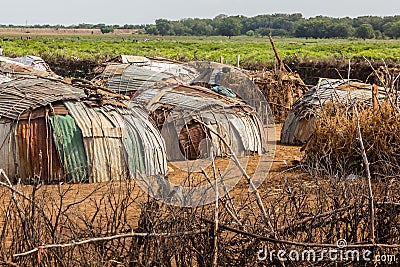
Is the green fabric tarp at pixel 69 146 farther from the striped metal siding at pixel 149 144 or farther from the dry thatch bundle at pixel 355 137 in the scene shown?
the dry thatch bundle at pixel 355 137

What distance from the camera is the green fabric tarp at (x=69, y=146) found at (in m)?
10.5

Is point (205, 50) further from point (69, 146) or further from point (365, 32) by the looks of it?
point (69, 146)

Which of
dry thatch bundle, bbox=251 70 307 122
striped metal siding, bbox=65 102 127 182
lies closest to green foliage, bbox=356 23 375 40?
dry thatch bundle, bbox=251 70 307 122

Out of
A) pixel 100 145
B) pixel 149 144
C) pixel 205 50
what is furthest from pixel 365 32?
pixel 100 145

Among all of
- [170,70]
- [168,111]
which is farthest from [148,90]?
[170,70]

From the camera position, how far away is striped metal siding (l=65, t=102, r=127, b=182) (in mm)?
10695

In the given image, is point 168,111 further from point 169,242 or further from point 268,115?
point 169,242

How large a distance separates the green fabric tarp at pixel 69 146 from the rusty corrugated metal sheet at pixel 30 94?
17.6 inches

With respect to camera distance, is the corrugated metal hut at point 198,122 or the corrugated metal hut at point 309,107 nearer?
the corrugated metal hut at point 198,122

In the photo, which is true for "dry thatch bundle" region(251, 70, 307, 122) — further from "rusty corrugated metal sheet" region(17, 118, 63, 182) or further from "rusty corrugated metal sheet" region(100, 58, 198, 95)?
"rusty corrugated metal sheet" region(17, 118, 63, 182)

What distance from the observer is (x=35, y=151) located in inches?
415

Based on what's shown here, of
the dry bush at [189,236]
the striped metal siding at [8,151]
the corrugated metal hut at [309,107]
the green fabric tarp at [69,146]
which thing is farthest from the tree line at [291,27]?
the dry bush at [189,236]

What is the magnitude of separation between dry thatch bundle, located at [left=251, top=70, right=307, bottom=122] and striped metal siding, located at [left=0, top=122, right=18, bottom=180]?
8968 millimetres

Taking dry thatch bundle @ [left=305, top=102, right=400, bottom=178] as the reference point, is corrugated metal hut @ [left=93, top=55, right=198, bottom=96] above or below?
above
